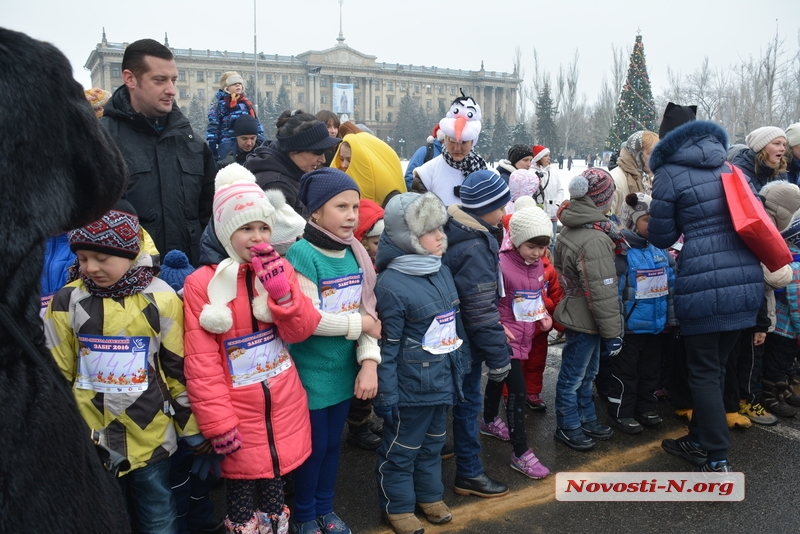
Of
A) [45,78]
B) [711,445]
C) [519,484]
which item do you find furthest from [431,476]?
[45,78]

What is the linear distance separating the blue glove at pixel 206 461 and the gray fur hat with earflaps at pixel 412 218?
1.35 m

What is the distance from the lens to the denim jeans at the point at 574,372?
4.25 meters

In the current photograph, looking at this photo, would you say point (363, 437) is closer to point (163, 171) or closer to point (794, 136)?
point (163, 171)

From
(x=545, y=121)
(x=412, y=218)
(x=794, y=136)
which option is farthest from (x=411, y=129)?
(x=412, y=218)

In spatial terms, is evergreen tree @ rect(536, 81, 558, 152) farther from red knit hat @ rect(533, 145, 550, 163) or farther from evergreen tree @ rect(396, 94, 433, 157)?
red knit hat @ rect(533, 145, 550, 163)

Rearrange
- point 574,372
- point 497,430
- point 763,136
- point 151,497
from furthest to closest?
point 763,136
point 497,430
point 574,372
point 151,497

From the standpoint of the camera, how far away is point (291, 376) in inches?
115

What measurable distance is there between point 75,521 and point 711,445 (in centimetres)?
356

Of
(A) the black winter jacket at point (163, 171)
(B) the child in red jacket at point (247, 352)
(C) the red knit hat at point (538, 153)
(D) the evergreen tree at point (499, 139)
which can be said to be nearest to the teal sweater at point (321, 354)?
(B) the child in red jacket at point (247, 352)

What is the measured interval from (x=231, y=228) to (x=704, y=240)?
9.12ft

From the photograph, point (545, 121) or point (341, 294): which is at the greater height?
point (545, 121)

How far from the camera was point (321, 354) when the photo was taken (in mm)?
3098

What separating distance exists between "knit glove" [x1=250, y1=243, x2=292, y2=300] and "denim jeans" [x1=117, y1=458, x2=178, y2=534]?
92cm

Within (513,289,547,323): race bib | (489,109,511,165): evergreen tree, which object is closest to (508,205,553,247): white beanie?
(513,289,547,323): race bib
